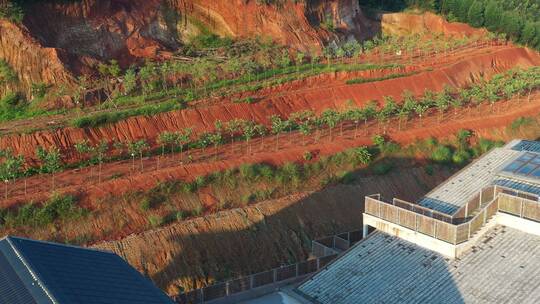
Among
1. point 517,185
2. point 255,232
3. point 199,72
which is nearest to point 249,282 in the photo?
point 255,232

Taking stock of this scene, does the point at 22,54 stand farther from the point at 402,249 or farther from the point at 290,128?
the point at 402,249

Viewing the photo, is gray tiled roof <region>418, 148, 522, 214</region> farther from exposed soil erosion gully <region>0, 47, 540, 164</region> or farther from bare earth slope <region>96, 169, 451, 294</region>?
exposed soil erosion gully <region>0, 47, 540, 164</region>

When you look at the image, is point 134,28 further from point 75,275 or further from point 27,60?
point 75,275

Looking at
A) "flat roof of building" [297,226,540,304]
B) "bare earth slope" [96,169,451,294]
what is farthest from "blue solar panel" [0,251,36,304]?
"bare earth slope" [96,169,451,294]

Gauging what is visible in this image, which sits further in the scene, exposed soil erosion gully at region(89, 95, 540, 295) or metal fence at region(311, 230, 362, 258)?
metal fence at region(311, 230, 362, 258)

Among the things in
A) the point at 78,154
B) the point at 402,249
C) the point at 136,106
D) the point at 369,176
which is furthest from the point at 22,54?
the point at 402,249

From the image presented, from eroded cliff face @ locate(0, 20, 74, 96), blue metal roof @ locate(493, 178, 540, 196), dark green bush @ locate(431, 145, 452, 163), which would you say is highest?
eroded cliff face @ locate(0, 20, 74, 96)
